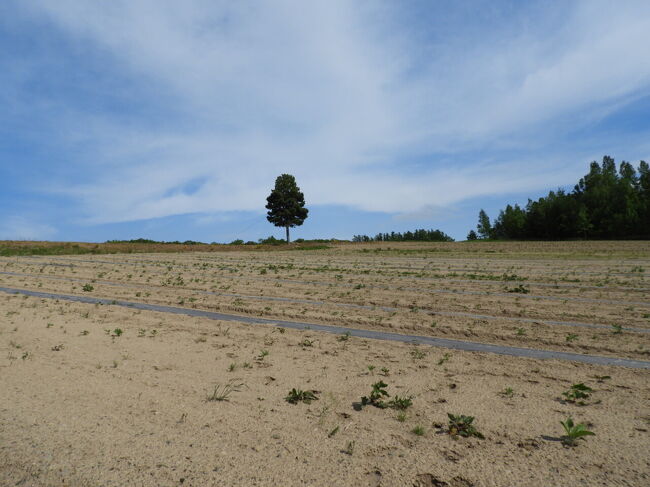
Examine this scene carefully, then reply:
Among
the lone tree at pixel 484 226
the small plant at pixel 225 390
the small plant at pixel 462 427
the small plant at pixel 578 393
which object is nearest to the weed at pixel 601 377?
the small plant at pixel 578 393

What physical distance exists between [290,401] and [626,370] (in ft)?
15.2

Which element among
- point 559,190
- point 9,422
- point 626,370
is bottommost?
point 626,370

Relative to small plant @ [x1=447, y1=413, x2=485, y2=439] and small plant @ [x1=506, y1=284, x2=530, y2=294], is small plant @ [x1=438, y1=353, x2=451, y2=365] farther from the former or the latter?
small plant @ [x1=506, y1=284, x2=530, y2=294]

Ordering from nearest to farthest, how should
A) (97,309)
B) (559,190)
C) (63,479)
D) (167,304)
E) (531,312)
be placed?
(63,479) < (531,312) < (97,309) < (167,304) < (559,190)

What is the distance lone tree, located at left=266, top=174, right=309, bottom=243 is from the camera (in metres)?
67.0

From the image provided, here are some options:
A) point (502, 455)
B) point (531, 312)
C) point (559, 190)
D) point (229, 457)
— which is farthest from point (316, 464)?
point (559, 190)

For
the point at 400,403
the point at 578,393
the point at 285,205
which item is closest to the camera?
the point at 400,403

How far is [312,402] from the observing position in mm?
4297

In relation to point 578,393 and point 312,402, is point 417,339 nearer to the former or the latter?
point 578,393

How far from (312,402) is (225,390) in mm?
1078

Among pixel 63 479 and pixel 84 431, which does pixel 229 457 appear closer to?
pixel 63 479

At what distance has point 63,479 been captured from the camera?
2891 mm

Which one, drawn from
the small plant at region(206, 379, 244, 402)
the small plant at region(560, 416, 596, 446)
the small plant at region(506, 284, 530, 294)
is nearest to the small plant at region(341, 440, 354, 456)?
the small plant at region(206, 379, 244, 402)

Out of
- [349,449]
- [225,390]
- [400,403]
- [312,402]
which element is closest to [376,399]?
[400,403]
